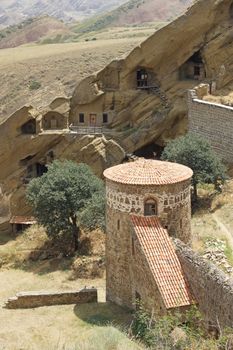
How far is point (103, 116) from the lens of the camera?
140ft

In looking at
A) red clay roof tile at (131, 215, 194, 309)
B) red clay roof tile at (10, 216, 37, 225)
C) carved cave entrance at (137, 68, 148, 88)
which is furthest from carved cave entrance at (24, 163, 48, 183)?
red clay roof tile at (131, 215, 194, 309)

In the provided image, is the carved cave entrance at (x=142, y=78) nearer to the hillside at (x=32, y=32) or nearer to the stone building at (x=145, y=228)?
the stone building at (x=145, y=228)

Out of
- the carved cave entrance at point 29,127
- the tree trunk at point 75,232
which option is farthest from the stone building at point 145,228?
the carved cave entrance at point 29,127

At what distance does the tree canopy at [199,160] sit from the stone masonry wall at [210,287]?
38.6 ft

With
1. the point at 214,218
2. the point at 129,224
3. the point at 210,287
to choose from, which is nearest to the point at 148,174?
the point at 129,224

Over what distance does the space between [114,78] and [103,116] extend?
2.88 metres

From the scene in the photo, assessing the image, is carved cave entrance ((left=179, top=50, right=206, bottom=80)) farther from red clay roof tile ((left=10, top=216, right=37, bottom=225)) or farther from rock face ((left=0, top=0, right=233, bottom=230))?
red clay roof tile ((left=10, top=216, right=37, bottom=225))

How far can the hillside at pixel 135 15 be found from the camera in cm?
16362

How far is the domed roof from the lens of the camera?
21.3m

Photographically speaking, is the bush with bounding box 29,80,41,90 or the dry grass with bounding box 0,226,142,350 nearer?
the dry grass with bounding box 0,226,142,350

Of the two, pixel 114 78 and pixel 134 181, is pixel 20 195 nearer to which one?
pixel 114 78

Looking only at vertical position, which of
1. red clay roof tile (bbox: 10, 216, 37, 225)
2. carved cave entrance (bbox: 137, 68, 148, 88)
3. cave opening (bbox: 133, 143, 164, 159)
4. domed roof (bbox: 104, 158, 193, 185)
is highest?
carved cave entrance (bbox: 137, 68, 148, 88)

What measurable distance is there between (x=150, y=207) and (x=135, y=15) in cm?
16000

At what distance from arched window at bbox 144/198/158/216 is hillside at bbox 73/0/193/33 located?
138251 millimetres
